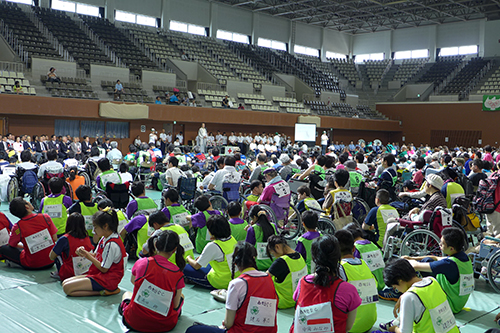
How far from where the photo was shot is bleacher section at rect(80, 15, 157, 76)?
77.4 feet

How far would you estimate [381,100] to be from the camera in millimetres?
33906

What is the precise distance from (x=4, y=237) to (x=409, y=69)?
113 ft

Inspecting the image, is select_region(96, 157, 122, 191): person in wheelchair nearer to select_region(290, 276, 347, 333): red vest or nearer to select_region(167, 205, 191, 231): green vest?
select_region(167, 205, 191, 231): green vest

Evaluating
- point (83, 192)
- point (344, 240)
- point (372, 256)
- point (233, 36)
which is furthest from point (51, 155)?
point (233, 36)

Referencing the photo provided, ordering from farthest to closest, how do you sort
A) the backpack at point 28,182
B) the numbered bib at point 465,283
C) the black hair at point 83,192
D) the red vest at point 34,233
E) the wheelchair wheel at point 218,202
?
the backpack at point 28,182 → the wheelchair wheel at point 218,202 → the black hair at point 83,192 → the red vest at point 34,233 → the numbered bib at point 465,283

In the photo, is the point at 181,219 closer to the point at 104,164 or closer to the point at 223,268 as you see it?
the point at 223,268

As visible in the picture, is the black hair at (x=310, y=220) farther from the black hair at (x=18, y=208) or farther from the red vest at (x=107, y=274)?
the black hair at (x=18, y=208)

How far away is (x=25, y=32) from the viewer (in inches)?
843

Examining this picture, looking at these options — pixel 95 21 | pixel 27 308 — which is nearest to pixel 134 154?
pixel 27 308

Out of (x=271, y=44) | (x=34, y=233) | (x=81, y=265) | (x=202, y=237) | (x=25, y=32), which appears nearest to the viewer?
(x=81, y=265)

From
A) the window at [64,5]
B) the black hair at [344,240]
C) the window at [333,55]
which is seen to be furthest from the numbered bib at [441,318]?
the window at [333,55]

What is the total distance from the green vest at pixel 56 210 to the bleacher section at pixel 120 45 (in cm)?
1849

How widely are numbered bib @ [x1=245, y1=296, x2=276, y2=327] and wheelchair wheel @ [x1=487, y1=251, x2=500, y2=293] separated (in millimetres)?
3003

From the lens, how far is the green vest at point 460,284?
3920mm
